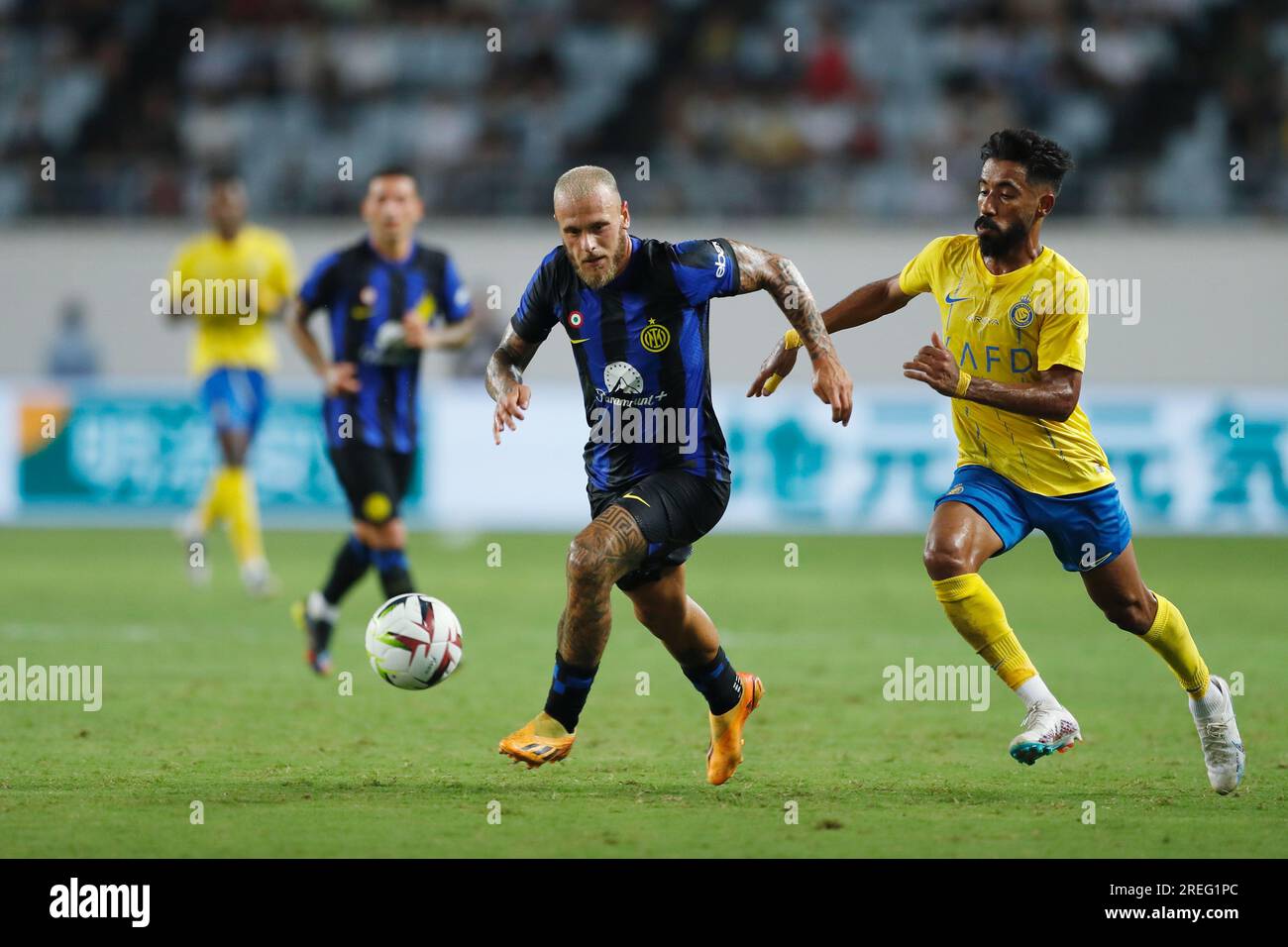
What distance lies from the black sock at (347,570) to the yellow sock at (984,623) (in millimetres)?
3700

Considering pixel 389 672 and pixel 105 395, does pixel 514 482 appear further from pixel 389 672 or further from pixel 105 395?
pixel 389 672

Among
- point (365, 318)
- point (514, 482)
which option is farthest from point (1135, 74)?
point (365, 318)

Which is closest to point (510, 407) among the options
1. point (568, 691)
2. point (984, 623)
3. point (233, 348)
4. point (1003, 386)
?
point (568, 691)

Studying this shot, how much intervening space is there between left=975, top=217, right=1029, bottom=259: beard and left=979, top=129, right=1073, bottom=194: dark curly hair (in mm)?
180

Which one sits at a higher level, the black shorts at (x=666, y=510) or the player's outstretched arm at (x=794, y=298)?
the player's outstretched arm at (x=794, y=298)

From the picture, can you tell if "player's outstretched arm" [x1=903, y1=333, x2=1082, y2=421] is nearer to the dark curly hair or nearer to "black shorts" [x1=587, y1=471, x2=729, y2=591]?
the dark curly hair

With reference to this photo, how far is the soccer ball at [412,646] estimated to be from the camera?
6.59 meters

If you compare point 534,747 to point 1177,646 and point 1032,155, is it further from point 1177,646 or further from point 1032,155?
point 1032,155

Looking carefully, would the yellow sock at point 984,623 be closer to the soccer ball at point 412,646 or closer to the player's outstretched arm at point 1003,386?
the player's outstretched arm at point 1003,386

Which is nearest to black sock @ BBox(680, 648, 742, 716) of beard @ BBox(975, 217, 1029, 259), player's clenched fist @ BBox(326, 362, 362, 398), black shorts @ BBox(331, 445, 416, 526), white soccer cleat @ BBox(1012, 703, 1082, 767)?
white soccer cleat @ BBox(1012, 703, 1082, 767)

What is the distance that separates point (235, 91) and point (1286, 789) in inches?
720

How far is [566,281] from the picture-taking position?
20.6ft

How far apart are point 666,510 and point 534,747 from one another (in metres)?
0.96

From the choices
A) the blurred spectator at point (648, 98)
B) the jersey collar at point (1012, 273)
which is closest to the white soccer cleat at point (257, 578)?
the jersey collar at point (1012, 273)
